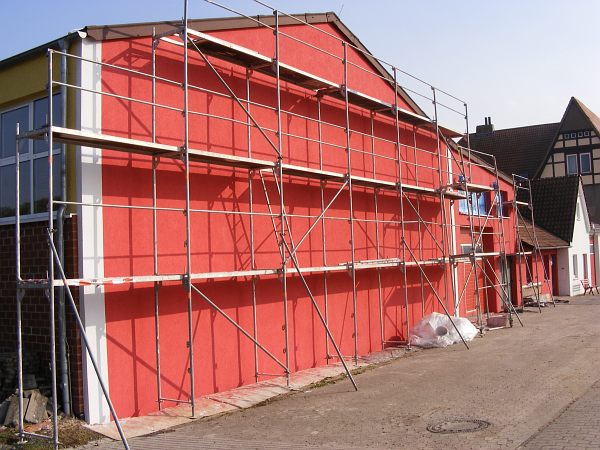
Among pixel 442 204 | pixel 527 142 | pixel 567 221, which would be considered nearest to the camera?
pixel 442 204

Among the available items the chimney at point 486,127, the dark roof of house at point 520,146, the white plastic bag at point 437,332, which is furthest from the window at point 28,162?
the chimney at point 486,127

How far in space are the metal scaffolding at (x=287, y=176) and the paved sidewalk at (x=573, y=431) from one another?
312cm

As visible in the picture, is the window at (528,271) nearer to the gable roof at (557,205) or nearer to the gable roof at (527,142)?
the gable roof at (557,205)

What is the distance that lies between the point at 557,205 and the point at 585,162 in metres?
5.38

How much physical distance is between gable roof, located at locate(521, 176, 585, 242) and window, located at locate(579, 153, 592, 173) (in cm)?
400

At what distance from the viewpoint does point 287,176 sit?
37.0 feet

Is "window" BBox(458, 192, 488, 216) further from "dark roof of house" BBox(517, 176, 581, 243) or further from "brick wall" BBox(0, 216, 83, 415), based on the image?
"brick wall" BBox(0, 216, 83, 415)

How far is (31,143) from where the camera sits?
8797 mm

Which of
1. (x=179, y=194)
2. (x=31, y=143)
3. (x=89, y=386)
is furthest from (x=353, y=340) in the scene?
(x=31, y=143)

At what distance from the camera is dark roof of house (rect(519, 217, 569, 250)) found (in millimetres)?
24366

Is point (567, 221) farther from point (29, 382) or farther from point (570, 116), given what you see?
point (29, 382)

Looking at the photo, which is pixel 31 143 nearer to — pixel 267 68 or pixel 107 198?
pixel 107 198

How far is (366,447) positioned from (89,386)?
3.35m

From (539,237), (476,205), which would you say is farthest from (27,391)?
(539,237)
